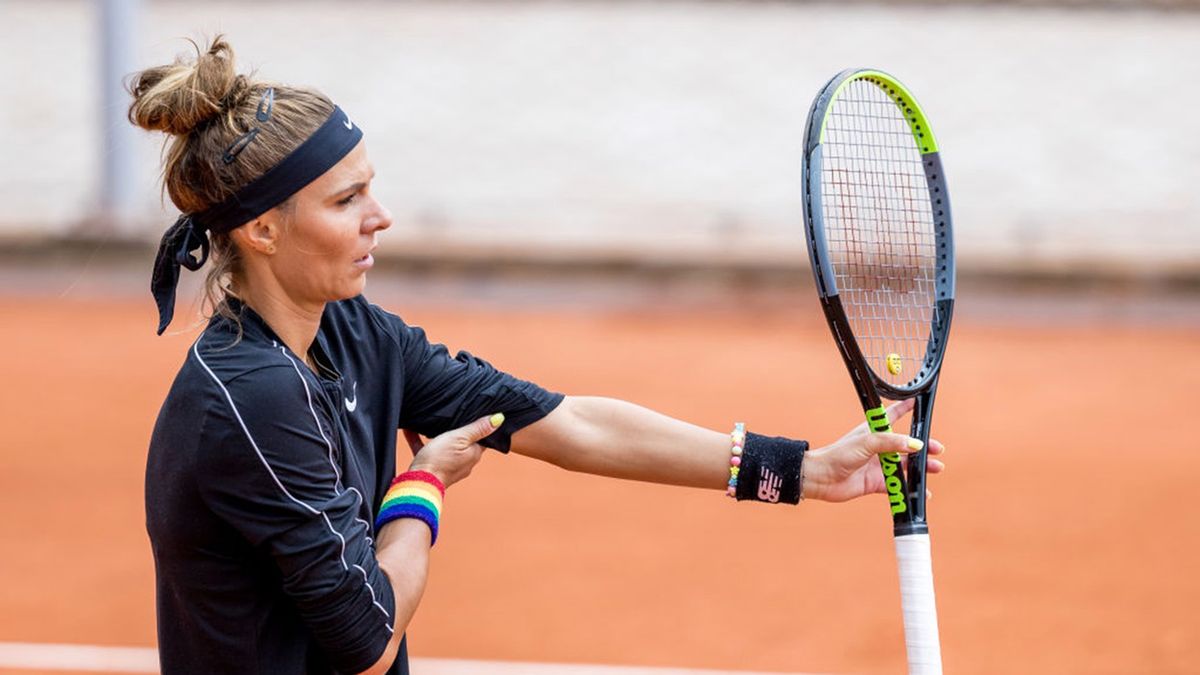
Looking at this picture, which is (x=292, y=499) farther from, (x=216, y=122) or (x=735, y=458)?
(x=735, y=458)

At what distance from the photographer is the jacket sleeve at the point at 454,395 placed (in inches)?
112

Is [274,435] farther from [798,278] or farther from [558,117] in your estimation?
[558,117]

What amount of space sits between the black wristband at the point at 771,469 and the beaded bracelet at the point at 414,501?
0.62 m

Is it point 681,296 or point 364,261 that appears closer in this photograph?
point 364,261

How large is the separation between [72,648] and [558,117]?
14.4 metres

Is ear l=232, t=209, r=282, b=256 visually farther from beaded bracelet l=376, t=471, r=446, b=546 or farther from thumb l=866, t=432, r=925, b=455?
thumb l=866, t=432, r=925, b=455

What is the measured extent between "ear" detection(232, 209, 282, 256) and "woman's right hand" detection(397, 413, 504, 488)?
478 mm

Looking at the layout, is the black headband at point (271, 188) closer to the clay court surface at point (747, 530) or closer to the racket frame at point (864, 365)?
the racket frame at point (864, 365)

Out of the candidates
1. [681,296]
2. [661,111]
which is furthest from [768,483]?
[661,111]

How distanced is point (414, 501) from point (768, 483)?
70cm

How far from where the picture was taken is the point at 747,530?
6.60 meters

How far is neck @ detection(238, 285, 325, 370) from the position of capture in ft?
8.37

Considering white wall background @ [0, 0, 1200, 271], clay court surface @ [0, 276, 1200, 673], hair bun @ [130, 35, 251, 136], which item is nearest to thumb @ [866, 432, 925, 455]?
hair bun @ [130, 35, 251, 136]

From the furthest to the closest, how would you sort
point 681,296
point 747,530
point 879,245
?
point 681,296
point 747,530
point 879,245
